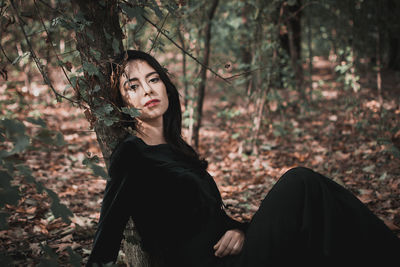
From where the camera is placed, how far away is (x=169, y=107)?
221 centimetres

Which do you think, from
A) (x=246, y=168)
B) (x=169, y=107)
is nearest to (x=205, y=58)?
(x=246, y=168)

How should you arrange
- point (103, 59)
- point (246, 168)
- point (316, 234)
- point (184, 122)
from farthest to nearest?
1. point (184, 122)
2. point (246, 168)
3. point (103, 59)
4. point (316, 234)

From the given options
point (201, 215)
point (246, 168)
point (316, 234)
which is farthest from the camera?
point (246, 168)

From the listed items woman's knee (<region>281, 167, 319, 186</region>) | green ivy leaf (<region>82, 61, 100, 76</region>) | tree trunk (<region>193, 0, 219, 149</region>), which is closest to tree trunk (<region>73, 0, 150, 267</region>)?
green ivy leaf (<region>82, 61, 100, 76</region>)

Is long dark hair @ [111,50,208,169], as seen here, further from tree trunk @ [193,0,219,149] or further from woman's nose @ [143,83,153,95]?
tree trunk @ [193,0,219,149]

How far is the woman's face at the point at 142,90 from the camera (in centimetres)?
192

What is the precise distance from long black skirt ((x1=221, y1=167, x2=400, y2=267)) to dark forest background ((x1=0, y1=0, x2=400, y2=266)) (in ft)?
2.41

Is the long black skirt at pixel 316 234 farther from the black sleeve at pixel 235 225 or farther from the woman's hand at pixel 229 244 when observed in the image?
the black sleeve at pixel 235 225

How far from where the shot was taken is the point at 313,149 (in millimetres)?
4770

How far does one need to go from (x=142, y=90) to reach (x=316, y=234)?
4.06ft

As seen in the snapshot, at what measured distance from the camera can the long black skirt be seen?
154cm

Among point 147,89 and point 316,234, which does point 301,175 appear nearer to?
point 316,234

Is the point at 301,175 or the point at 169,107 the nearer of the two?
the point at 301,175

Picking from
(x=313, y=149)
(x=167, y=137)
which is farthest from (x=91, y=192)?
(x=313, y=149)
